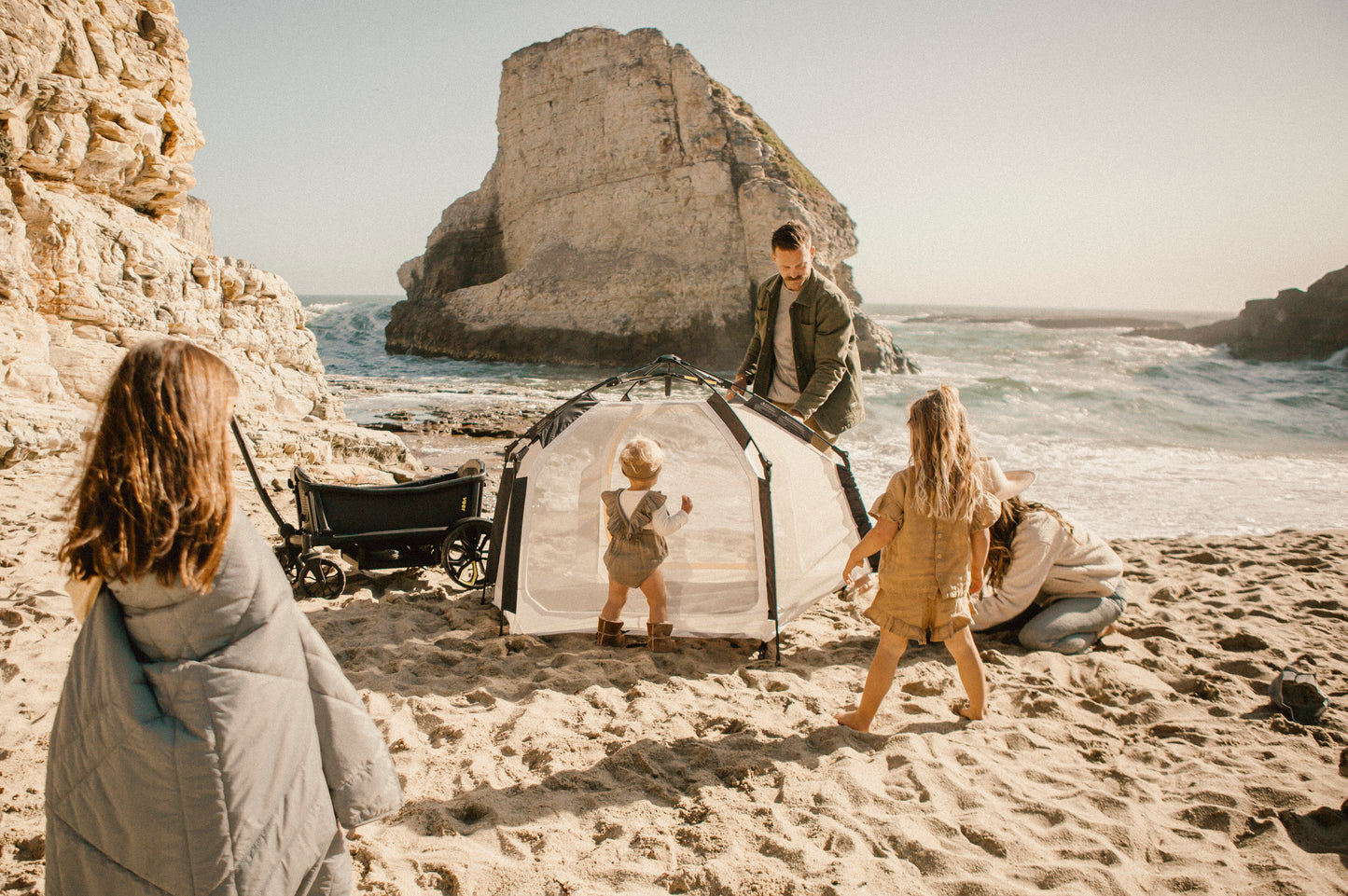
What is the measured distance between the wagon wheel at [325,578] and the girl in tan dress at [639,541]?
1758 mm

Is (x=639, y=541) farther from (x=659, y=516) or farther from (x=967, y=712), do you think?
(x=967, y=712)

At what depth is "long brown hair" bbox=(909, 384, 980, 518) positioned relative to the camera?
9.66ft

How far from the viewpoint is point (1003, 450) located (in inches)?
472

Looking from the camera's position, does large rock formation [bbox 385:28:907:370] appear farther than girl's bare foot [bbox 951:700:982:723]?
Yes

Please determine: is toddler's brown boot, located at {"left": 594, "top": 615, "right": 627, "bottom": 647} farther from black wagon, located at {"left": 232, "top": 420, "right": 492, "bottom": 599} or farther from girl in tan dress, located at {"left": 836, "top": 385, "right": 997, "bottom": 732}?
girl in tan dress, located at {"left": 836, "top": 385, "right": 997, "bottom": 732}

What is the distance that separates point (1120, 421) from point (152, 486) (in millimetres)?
16680

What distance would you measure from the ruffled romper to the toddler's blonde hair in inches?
4.4

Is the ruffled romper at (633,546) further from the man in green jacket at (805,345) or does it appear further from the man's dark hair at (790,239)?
the man's dark hair at (790,239)

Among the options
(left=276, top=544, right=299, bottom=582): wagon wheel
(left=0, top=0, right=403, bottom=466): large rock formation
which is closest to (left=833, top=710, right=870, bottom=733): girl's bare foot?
(left=276, top=544, right=299, bottom=582): wagon wheel

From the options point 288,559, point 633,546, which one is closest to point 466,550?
point 288,559

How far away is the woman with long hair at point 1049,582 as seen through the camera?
151 inches

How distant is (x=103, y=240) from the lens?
22.5 feet

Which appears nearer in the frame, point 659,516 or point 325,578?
point 659,516

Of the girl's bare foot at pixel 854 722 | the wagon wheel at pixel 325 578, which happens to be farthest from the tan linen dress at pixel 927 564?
the wagon wheel at pixel 325 578
